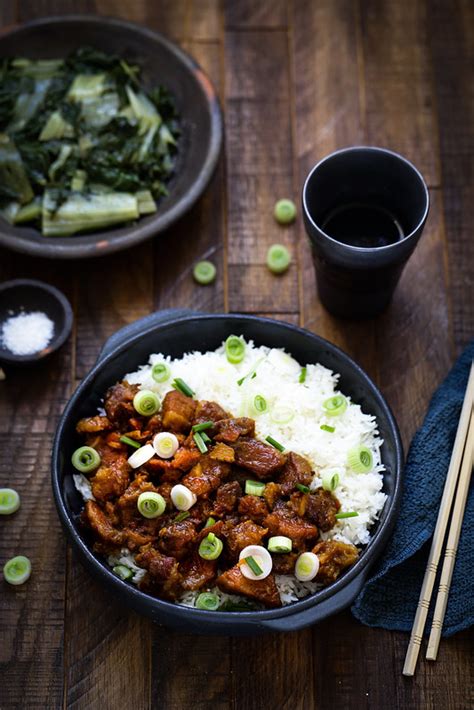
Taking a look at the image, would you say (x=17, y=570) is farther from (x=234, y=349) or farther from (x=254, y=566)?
(x=234, y=349)

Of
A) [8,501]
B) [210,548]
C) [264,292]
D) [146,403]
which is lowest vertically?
[8,501]

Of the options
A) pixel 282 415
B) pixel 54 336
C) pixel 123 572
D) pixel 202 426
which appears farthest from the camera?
pixel 54 336

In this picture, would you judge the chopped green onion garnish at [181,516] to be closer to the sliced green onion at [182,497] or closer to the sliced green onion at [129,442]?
the sliced green onion at [182,497]

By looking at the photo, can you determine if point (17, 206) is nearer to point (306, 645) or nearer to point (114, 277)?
point (114, 277)

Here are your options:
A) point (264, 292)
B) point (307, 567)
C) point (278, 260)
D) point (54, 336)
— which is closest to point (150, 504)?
point (307, 567)

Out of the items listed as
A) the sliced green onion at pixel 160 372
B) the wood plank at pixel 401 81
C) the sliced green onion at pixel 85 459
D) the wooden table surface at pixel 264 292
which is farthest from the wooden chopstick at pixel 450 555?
the wood plank at pixel 401 81

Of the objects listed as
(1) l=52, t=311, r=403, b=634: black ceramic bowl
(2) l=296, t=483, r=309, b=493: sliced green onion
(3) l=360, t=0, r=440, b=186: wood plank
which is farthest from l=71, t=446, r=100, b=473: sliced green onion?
(3) l=360, t=0, r=440, b=186: wood plank
